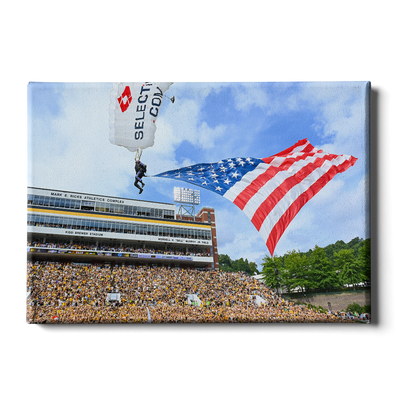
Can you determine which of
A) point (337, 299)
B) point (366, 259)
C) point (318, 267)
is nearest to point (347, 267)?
point (337, 299)

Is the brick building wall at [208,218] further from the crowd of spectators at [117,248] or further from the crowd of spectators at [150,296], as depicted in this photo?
the crowd of spectators at [150,296]

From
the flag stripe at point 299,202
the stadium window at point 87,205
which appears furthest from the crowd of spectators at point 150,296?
the flag stripe at point 299,202

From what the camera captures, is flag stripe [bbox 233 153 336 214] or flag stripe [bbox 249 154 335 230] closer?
flag stripe [bbox 249 154 335 230]

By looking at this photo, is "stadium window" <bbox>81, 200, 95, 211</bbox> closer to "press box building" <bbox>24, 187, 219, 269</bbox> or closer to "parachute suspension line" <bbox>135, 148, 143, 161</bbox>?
"press box building" <bbox>24, 187, 219, 269</bbox>

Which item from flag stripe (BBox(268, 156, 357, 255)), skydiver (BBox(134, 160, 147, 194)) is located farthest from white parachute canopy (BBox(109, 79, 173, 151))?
flag stripe (BBox(268, 156, 357, 255))

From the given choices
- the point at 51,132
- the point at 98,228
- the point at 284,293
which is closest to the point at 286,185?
the point at 284,293

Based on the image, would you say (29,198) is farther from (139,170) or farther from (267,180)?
(267,180)

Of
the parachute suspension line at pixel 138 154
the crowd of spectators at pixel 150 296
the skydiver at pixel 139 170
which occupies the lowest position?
the crowd of spectators at pixel 150 296
